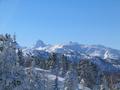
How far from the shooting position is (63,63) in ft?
575

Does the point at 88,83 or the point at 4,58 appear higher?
the point at 4,58

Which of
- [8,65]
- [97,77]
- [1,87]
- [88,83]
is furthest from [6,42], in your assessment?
[97,77]

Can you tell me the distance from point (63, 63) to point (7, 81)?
136 metres

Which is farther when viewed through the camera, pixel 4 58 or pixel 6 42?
pixel 6 42

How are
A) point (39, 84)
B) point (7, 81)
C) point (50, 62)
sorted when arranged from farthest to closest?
1. point (50, 62)
2. point (39, 84)
3. point (7, 81)

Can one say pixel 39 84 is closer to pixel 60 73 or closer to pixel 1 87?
pixel 1 87

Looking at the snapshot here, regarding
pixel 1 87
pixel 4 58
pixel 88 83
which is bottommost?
pixel 88 83

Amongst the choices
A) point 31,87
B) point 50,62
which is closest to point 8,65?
point 31,87

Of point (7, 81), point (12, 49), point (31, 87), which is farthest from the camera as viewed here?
point (31, 87)

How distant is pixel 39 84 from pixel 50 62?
340ft

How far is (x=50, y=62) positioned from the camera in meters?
171

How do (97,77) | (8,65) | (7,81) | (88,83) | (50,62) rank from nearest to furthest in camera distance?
(7,81) < (8,65) < (88,83) < (97,77) < (50,62)

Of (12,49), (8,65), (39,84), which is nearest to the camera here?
(8,65)

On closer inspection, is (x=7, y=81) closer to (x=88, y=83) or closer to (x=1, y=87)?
(x=1, y=87)
